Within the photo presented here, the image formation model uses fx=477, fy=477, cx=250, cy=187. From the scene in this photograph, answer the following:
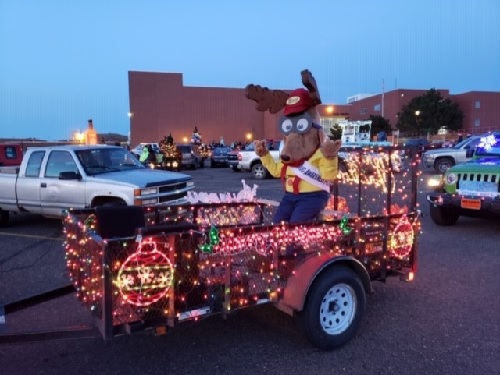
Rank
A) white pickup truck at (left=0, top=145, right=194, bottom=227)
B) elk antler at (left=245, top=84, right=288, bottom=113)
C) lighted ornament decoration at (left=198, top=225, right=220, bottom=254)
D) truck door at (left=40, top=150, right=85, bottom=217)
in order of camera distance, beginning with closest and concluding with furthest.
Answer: lighted ornament decoration at (left=198, top=225, right=220, bottom=254), elk antler at (left=245, top=84, right=288, bottom=113), white pickup truck at (left=0, top=145, right=194, bottom=227), truck door at (left=40, top=150, right=85, bottom=217)

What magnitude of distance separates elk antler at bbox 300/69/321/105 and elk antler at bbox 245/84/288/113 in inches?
20.9

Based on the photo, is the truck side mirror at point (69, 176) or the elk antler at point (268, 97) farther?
the truck side mirror at point (69, 176)

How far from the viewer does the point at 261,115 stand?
52812 mm

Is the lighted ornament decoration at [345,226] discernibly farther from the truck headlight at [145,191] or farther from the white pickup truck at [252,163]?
the white pickup truck at [252,163]

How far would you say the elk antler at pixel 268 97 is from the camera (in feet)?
17.0

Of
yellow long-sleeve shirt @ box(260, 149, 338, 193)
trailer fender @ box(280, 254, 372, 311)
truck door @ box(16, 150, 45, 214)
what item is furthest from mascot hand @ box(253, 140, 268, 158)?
truck door @ box(16, 150, 45, 214)

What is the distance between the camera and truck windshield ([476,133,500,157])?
9.55m

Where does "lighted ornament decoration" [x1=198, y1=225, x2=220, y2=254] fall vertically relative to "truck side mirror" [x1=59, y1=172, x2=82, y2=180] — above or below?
below

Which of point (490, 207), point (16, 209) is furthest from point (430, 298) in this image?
point (16, 209)

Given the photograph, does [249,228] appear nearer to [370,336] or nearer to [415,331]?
[370,336]

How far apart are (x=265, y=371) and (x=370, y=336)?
116cm

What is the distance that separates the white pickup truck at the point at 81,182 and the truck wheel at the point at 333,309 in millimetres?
4879

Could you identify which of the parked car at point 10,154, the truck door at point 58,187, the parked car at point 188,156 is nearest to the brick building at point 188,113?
the parked car at point 188,156

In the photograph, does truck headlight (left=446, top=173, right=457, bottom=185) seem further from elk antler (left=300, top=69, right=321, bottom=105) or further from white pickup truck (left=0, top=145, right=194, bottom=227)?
elk antler (left=300, top=69, right=321, bottom=105)
